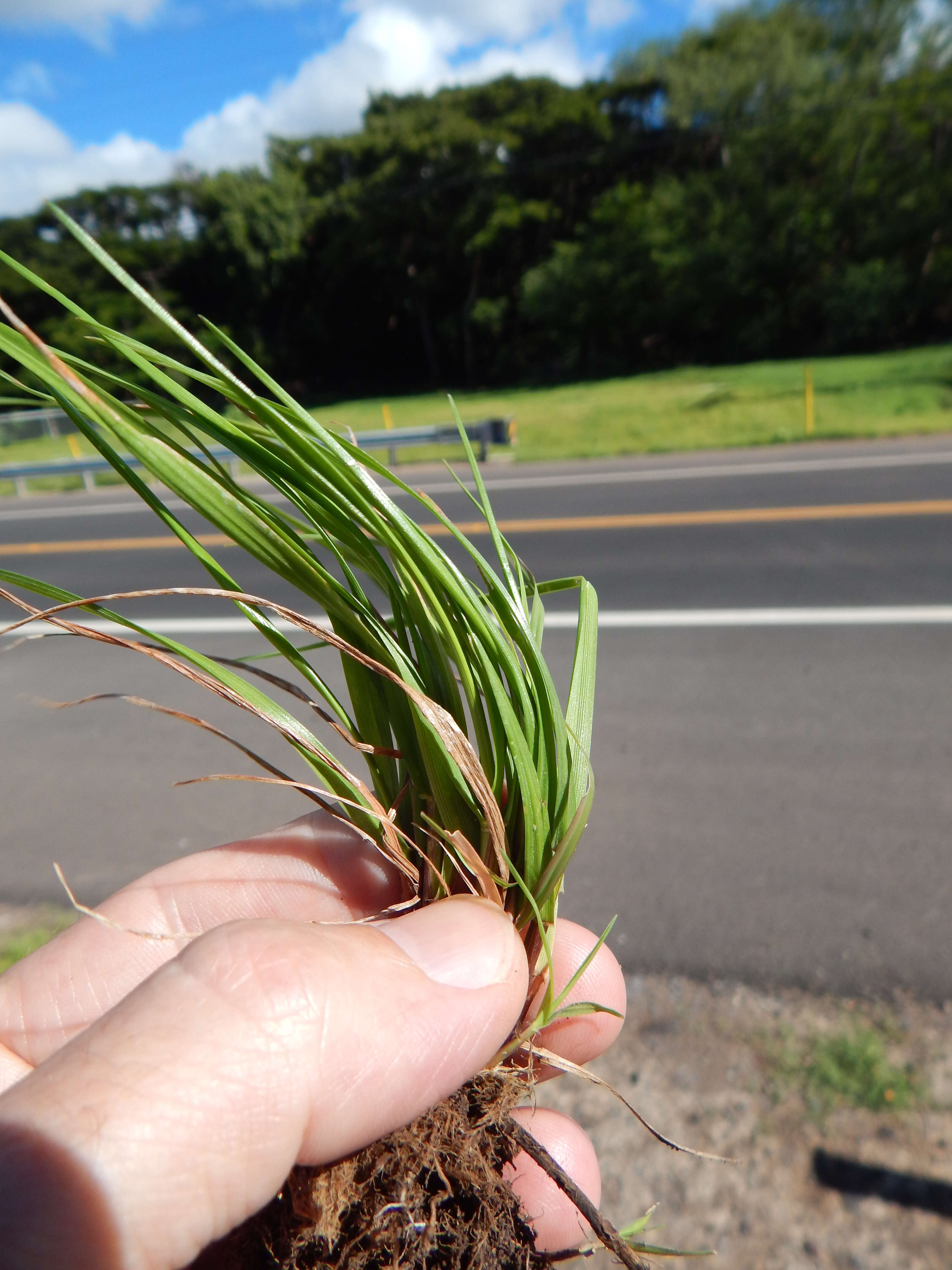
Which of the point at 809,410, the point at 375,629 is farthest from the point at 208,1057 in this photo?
the point at 809,410

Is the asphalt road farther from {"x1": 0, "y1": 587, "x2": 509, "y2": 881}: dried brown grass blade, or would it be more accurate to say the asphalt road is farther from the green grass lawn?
the green grass lawn

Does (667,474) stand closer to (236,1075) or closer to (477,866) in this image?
(477,866)

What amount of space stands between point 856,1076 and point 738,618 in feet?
12.0

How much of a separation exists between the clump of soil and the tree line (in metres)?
25.1

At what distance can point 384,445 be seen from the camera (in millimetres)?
14297

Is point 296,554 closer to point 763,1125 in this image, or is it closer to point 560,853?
point 560,853

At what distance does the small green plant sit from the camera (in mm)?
2336

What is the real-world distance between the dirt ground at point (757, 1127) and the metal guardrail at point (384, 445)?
11.2 m

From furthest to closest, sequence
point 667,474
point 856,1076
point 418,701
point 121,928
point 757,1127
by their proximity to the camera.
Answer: point 667,474
point 856,1076
point 757,1127
point 418,701
point 121,928

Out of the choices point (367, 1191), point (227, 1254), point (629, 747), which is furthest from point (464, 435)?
point (629, 747)

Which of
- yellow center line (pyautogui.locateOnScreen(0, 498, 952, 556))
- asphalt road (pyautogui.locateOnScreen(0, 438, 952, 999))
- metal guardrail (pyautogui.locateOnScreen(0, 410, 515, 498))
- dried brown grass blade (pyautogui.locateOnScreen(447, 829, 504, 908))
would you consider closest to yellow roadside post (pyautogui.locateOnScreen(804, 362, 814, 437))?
metal guardrail (pyautogui.locateOnScreen(0, 410, 515, 498))

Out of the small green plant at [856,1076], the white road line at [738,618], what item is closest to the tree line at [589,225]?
the white road line at [738,618]

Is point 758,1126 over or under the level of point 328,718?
under

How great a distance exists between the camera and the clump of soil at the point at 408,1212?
1227 millimetres
